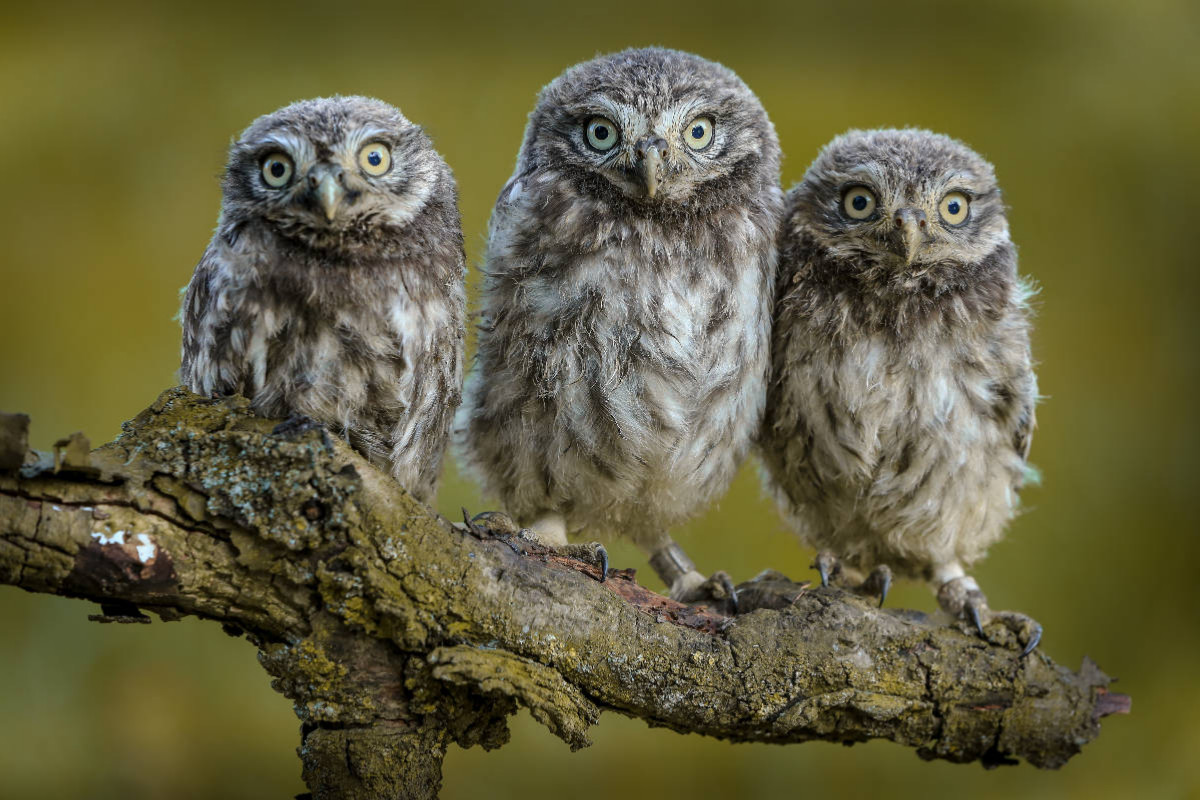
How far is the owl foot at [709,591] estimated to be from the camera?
2.78 m

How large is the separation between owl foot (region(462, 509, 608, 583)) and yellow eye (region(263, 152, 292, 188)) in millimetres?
763

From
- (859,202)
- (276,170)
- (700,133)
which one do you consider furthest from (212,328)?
(859,202)

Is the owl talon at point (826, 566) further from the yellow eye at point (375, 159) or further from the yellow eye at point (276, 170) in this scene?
the yellow eye at point (276, 170)

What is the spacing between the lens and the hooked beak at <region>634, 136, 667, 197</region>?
2.42 m

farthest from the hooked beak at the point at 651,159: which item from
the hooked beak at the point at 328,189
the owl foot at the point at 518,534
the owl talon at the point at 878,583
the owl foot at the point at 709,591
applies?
the owl talon at the point at 878,583

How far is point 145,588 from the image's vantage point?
6.44 ft

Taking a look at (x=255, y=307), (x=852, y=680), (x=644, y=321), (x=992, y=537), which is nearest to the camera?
(x=255, y=307)

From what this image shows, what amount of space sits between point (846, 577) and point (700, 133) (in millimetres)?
1323

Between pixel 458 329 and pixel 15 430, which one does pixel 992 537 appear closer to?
pixel 458 329

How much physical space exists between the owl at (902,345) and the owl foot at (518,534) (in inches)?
25.4

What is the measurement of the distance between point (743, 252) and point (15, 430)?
1626 mm

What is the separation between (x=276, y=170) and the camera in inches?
87.0

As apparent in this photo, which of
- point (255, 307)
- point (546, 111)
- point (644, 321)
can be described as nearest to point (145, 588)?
point (255, 307)

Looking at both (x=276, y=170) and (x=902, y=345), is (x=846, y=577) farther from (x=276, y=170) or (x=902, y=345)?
(x=276, y=170)
